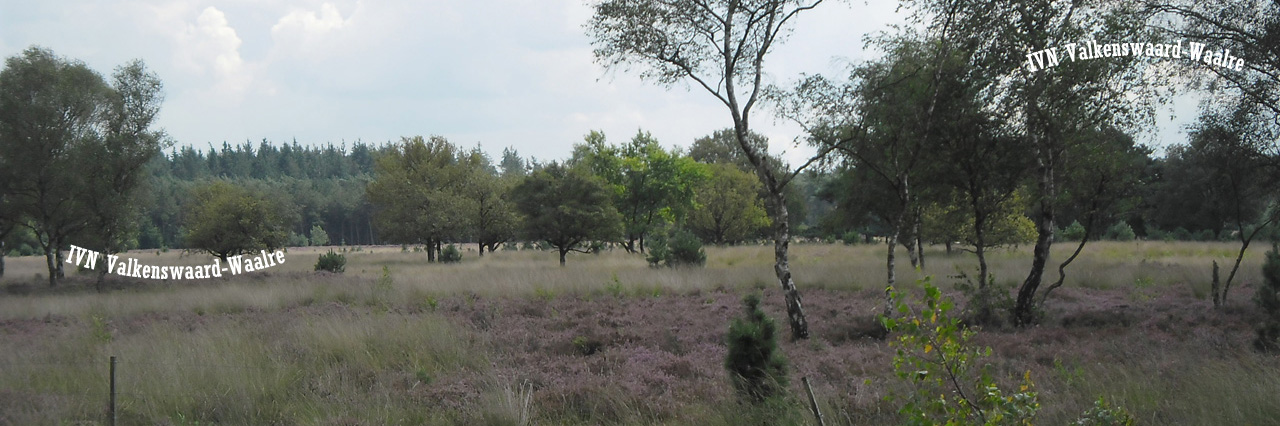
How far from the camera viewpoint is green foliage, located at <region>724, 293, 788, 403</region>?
6223mm

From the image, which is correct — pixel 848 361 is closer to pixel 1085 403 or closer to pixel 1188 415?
pixel 1085 403

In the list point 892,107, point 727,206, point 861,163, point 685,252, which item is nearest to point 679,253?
point 685,252

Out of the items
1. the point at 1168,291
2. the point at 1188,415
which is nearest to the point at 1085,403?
the point at 1188,415

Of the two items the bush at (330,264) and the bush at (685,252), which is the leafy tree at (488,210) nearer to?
the bush at (330,264)

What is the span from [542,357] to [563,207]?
22.7 m

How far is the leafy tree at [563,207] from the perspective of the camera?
32.7 m

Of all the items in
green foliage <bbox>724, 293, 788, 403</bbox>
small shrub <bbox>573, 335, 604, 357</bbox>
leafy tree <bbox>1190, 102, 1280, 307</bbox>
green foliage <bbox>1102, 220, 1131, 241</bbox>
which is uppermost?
leafy tree <bbox>1190, 102, 1280, 307</bbox>

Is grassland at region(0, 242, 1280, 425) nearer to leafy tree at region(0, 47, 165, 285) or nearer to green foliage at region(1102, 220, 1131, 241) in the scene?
leafy tree at region(0, 47, 165, 285)

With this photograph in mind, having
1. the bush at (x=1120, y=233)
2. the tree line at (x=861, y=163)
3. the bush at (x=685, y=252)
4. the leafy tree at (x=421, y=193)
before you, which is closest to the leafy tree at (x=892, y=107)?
the tree line at (x=861, y=163)

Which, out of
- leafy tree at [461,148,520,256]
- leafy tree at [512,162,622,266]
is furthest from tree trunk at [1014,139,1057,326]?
leafy tree at [461,148,520,256]

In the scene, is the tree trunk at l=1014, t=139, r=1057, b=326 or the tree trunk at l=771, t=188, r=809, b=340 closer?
the tree trunk at l=771, t=188, r=809, b=340

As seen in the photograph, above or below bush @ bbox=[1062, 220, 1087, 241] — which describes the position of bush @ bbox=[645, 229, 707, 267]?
below

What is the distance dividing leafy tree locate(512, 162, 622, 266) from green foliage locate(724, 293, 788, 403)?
85.7 ft

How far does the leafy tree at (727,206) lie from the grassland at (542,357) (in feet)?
107
